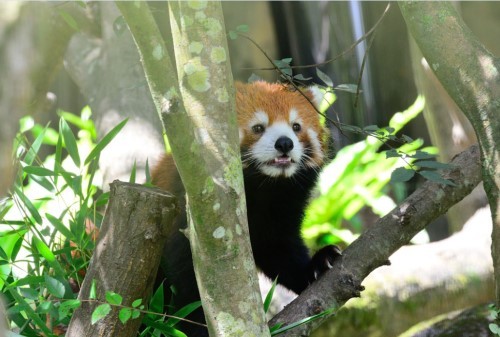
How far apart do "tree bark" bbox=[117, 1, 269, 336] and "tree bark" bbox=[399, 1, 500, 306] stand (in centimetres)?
70

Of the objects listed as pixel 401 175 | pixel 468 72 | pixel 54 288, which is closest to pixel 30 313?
pixel 54 288

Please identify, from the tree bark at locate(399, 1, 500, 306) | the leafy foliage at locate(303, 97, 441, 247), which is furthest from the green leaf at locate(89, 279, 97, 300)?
the leafy foliage at locate(303, 97, 441, 247)

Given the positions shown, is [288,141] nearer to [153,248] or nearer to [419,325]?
[153,248]

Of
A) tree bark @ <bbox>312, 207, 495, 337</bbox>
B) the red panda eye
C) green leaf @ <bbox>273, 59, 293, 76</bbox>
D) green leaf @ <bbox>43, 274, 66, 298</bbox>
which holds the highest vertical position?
green leaf @ <bbox>273, 59, 293, 76</bbox>

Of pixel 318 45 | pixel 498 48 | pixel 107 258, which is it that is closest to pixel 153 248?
pixel 107 258

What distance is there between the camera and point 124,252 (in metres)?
2.18

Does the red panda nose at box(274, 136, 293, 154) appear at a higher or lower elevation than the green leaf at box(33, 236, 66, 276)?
higher

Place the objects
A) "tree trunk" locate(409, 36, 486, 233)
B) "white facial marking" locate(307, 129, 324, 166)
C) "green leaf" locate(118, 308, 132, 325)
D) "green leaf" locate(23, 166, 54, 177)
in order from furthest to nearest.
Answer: "tree trunk" locate(409, 36, 486, 233) < "white facial marking" locate(307, 129, 324, 166) < "green leaf" locate(23, 166, 54, 177) < "green leaf" locate(118, 308, 132, 325)

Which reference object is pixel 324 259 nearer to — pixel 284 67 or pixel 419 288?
pixel 284 67

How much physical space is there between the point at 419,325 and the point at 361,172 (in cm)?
145

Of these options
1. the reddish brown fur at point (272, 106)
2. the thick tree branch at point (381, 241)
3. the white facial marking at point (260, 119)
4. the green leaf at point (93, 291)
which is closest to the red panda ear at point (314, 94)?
the reddish brown fur at point (272, 106)

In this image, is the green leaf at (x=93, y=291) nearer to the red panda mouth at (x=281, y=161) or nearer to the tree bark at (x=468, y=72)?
the red panda mouth at (x=281, y=161)

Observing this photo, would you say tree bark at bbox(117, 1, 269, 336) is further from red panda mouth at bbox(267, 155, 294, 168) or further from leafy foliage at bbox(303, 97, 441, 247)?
leafy foliage at bbox(303, 97, 441, 247)

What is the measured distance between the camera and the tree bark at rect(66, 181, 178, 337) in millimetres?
2162
